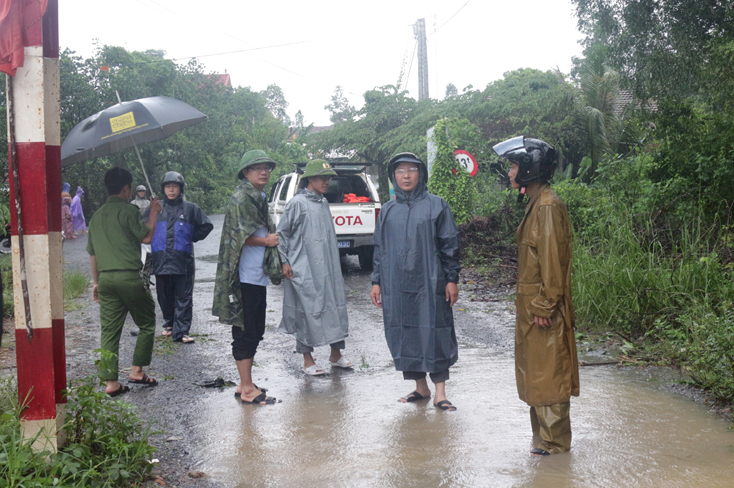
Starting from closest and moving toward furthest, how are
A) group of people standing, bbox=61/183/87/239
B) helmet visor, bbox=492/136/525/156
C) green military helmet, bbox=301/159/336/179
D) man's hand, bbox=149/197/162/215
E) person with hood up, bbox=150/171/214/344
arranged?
helmet visor, bbox=492/136/525/156
man's hand, bbox=149/197/162/215
green military helmet, bbox=301/159/336/179
person with hood up, bbox=150/171/214/344
group of people standing, bbox=61/183/87/239

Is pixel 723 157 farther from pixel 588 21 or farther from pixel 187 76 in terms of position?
pixel 187 76

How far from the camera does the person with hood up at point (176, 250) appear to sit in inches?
282

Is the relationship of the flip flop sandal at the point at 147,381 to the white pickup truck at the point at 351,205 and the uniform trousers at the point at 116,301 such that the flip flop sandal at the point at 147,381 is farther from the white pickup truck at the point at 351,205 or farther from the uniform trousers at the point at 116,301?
the white pickup truck at the point at 351,205

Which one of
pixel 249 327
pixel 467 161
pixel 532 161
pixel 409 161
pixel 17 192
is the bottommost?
pixel 249 327

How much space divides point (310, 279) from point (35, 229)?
2848 millimetres

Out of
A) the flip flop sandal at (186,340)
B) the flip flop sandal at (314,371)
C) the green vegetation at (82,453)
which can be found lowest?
the flip flop sandal at (314,371)

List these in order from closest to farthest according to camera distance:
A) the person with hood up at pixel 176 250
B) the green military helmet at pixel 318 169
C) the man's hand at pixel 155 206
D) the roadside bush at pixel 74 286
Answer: the man's hand at pixel 155 206, the green military helmet at pixel 318 169, the person with hood up at pixel 176 250, the roadside bush at pixel 74 286

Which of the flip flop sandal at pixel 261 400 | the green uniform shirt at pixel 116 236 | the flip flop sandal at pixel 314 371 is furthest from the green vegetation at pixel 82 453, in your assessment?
the flip flop sandal at pixel 314 371

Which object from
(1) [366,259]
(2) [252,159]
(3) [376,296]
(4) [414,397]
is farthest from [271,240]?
(1) [366,259]

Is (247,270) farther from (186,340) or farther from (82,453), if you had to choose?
(186,340)

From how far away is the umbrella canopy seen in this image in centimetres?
575

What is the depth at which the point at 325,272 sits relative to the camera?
5859mm

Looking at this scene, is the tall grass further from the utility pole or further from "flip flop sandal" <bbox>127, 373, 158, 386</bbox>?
the utility pole

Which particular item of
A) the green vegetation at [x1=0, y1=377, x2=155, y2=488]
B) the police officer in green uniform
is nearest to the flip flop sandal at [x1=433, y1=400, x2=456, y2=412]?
the green vegetation at [x1=0, y1=377, x2=155, y2=488]
